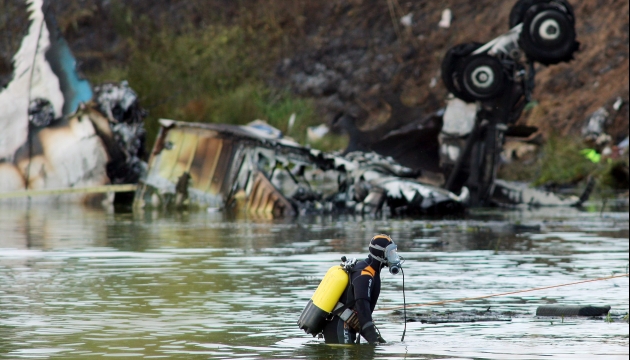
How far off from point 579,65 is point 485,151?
78.0 feet

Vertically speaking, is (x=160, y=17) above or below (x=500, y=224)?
above

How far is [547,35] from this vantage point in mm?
27750

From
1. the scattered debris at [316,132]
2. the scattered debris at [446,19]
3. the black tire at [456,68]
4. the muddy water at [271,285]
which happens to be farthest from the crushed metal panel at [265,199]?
the scattered debris at [446,19]

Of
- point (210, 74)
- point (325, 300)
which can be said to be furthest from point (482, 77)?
point (210, 74)

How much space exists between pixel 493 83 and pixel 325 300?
62.4 ft

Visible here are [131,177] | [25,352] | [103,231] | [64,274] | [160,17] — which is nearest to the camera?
[25,352]

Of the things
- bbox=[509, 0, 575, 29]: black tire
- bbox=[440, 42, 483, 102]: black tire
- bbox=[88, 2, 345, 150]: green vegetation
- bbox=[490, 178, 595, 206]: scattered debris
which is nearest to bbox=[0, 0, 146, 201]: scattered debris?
bbox=[88, 2, 345, 150]: green vegetation

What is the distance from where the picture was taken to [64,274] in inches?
594

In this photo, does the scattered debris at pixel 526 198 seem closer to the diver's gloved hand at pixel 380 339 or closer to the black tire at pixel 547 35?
the black tire at pixel 547 35

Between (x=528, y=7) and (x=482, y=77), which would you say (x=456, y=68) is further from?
(x=528, y=7)

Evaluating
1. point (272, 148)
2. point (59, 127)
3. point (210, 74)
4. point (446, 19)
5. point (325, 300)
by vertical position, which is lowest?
point (325, 300)

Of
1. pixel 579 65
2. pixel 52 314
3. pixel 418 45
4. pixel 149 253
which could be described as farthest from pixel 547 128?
pixel 52 314

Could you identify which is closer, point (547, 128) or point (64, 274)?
point (64, 274)

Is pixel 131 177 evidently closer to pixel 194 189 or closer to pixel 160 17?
pixel 194 189
